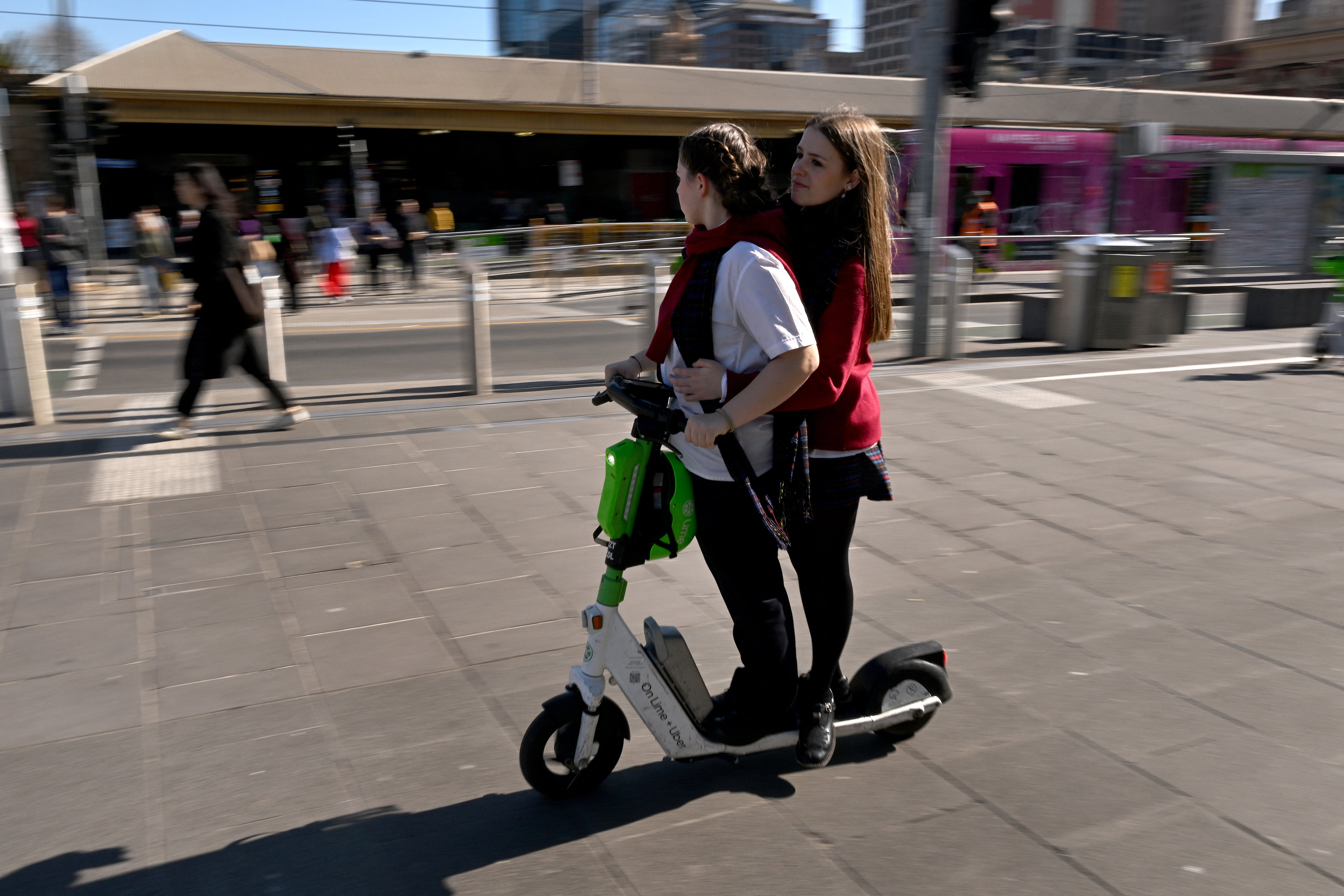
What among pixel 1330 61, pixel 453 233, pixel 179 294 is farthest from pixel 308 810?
pixel 1330 61

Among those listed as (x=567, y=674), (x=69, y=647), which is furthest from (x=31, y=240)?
(x=567, y=674)

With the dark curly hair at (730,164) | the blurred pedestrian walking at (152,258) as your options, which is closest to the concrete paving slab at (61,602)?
the dark curly hair at (730,164)

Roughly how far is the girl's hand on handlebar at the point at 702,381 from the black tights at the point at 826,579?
43 cm

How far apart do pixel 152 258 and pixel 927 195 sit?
12.2 m

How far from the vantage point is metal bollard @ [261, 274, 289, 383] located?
Result: 8.47m

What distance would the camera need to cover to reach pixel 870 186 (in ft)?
8.36

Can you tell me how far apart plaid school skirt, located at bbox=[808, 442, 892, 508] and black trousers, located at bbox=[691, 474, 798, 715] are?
134 millimetres

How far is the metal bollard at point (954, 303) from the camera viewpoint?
10.0 m

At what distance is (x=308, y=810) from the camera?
277cm

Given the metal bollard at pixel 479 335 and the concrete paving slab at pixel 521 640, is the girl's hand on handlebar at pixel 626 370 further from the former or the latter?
the metal bollard at pixel 479 335

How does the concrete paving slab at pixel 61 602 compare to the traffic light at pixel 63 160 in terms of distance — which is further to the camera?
the traffic light at pixel 63 160

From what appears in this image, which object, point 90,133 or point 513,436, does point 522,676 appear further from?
point 90,133

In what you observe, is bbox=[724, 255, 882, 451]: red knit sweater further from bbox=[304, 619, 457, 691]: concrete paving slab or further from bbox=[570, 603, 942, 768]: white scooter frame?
bbox=[304, 619, 457, 691]: concrete paving slab

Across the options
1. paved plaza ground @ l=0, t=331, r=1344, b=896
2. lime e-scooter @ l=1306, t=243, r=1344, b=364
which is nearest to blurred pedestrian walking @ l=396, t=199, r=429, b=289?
paved plaza ground @ l=0, t=331, r=1344, b=896
